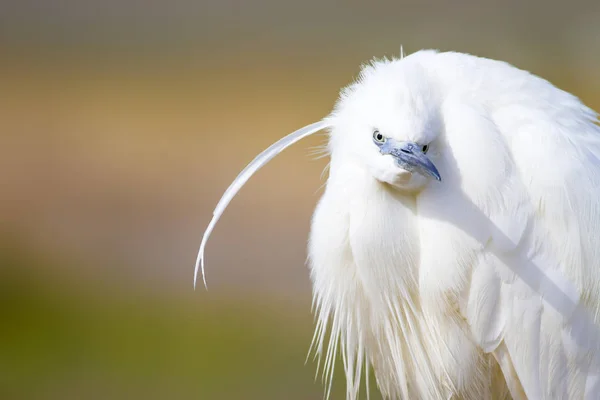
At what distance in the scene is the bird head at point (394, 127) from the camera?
3.26ft

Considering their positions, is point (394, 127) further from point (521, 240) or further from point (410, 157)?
point (521, 240)

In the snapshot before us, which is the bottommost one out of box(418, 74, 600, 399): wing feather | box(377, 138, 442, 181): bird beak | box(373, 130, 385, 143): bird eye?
box(418, 74, 600, 399): wing feather

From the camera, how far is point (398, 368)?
1.27 m

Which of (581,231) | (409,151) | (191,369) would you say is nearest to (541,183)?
(581,231)

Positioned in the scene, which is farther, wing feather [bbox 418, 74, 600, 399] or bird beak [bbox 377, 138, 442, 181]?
wing feather [bbox 418, 74, 600, 399]

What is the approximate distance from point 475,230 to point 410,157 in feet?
0.67

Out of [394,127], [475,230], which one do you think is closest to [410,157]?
[394,127]

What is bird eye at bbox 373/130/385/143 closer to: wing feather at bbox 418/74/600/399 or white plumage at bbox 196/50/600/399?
white plumage at bbox 196/50/600/399

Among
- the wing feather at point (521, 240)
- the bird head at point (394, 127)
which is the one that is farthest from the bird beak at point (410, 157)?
the wing feather at point (521, 240)

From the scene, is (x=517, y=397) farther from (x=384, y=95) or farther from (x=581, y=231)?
(x=384, y=95)

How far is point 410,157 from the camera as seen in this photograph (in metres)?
0.98

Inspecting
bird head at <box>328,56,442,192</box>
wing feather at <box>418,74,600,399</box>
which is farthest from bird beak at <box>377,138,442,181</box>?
wing feather at <box>418,74,600,399</box>

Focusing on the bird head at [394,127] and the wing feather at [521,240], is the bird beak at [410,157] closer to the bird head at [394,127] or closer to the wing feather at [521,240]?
the bird head at [394,127]

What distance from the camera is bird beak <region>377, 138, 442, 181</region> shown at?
3.22ft
